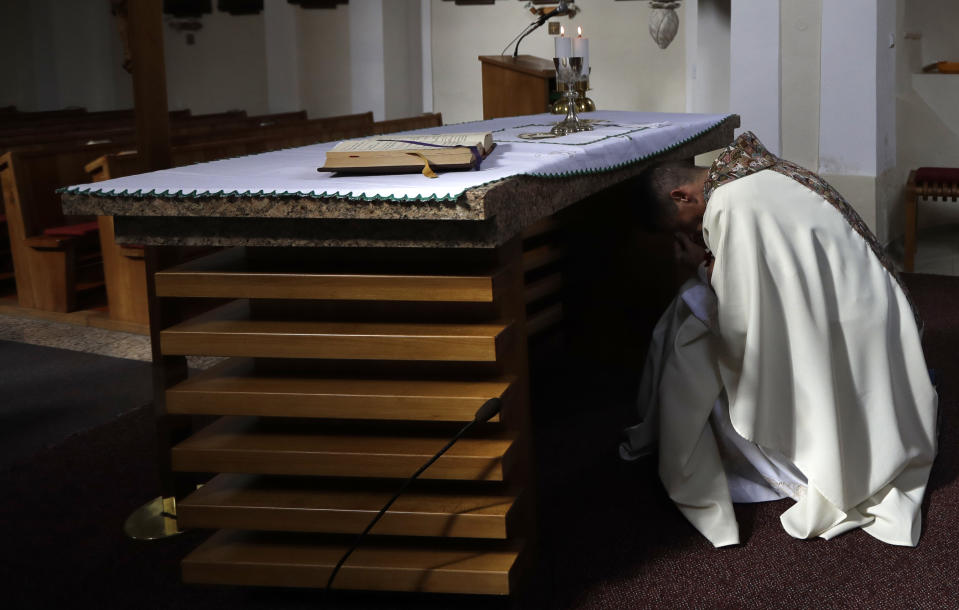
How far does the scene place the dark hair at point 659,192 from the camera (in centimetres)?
332

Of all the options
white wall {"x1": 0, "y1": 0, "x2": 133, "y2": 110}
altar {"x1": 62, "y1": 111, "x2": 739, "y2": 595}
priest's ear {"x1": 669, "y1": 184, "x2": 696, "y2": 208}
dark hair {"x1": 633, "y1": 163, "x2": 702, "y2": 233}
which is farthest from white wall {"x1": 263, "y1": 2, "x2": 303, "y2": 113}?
altar {"x1": 62, "y1": 111, "x2": 739, "y2": 595}

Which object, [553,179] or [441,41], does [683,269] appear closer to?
[553,179]

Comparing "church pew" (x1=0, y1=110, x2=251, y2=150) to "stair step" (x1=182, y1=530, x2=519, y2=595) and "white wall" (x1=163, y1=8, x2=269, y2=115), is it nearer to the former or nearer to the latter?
"white wall" (x1=163, y1=8, x2=269, y2=115)

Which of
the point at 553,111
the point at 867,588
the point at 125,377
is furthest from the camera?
the point at 553,111

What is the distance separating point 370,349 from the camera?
7.65 feet

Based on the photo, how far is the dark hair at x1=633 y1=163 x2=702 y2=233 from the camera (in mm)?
3318

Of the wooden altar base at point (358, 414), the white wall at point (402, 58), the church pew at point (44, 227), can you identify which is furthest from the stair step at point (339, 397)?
the white wall at point (402, 58)

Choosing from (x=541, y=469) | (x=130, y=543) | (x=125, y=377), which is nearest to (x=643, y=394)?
(x=541, y=469)

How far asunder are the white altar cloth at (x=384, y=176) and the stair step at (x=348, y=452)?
0.62m

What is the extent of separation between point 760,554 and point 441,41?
8.75 metres

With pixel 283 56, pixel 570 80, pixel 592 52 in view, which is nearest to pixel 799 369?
pixel 570 80

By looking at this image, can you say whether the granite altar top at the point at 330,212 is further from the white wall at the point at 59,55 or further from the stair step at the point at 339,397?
the white wall at the point at 59,55

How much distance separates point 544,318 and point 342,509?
1997 millimetres

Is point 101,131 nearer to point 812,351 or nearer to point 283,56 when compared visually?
point 283,56
